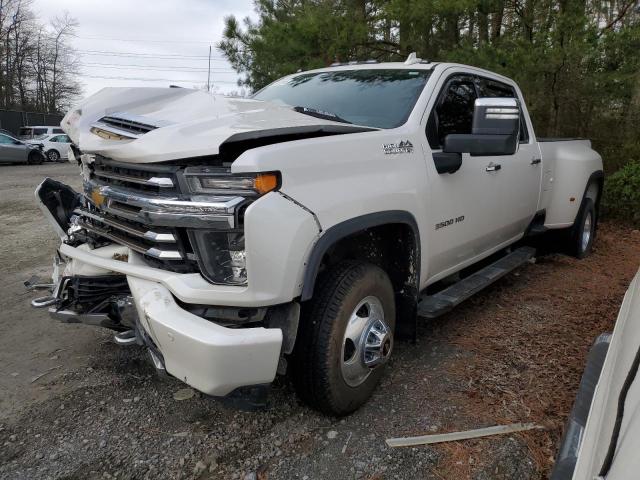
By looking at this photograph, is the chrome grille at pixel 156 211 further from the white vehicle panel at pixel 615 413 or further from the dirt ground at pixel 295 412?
the white vehicle panel at pixel 615 413

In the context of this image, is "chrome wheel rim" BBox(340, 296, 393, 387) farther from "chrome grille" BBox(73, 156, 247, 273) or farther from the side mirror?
the side mirror

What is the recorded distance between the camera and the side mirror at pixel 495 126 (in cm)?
296

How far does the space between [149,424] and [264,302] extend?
3.79ft

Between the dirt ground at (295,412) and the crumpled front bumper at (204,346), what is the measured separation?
31 cm

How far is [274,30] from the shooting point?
8.80 metres

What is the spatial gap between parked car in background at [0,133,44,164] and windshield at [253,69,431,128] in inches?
781

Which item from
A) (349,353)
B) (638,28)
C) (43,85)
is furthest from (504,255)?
(43,85)

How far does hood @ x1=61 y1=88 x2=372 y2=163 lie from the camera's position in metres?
2.34

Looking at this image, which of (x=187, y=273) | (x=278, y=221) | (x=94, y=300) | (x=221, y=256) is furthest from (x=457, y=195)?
(x=94, y=300)

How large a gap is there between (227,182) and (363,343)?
1.12 meters

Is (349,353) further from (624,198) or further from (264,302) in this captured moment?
(624,198)

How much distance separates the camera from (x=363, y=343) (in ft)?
9.17

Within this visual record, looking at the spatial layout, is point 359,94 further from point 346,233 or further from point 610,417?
point 610,417

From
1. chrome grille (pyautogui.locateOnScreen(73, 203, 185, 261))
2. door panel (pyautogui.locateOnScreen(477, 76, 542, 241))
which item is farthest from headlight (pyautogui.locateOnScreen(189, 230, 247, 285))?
door panel (pyautogui.locateOnScreen(477, 76, 542, 241))
